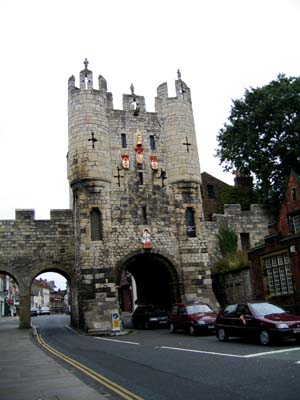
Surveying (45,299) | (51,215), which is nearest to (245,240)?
(51,215)

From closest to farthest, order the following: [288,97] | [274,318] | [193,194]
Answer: [274,318], [193,194], [288,97]

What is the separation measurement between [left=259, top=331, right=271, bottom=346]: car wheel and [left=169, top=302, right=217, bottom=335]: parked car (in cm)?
467

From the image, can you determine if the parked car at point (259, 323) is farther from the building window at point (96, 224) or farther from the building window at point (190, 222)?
the building window at point (190, 222)

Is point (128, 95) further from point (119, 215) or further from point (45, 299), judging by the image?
point (45, 299)

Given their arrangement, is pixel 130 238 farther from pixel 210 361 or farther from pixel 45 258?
pixel 210 361

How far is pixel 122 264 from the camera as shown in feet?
81.9

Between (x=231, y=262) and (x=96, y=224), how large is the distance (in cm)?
907

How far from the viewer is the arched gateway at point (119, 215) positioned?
24.6m

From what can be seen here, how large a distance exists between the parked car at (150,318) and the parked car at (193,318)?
2.94 meters

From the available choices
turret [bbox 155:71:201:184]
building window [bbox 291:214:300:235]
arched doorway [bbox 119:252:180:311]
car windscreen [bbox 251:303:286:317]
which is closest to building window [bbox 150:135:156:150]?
turret [bbox 155:71:201:184]

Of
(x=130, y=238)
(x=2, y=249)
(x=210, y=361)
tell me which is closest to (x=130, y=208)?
(x=130, y=238)

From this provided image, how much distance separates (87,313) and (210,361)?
13707 mm

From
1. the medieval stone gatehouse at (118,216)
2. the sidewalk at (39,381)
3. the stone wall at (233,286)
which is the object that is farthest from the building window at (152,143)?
the sidewalk at (39,381)

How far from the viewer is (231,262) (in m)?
27.8
